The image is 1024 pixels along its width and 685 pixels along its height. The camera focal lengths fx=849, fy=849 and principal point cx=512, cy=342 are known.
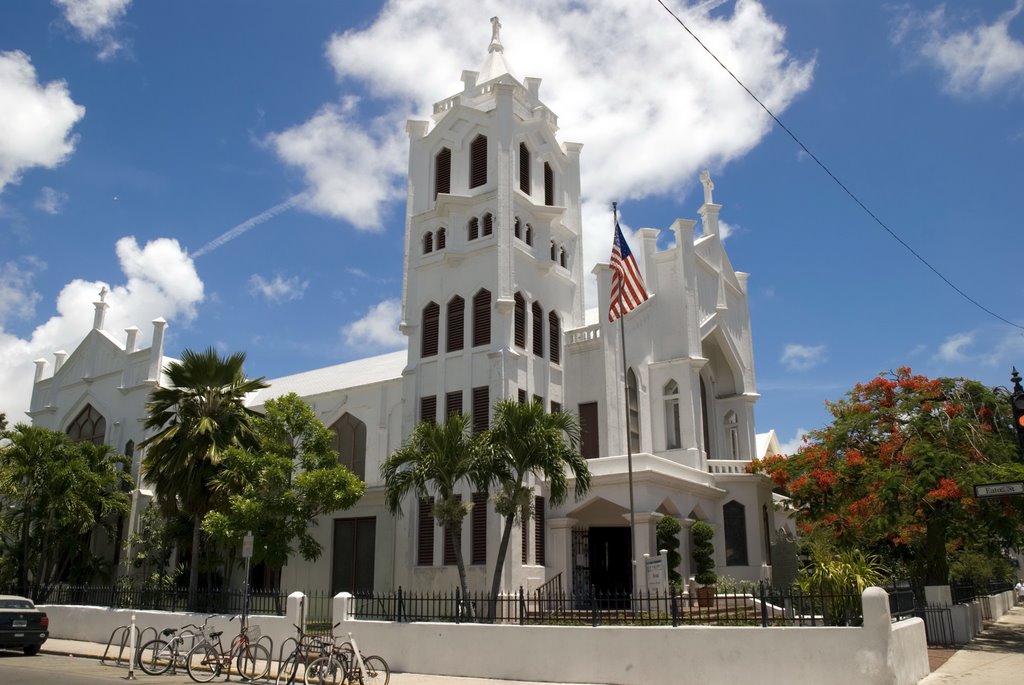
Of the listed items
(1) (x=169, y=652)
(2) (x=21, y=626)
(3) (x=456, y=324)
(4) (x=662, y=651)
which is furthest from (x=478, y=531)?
(2) (x=21, y=626)

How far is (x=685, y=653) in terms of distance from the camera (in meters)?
15.6

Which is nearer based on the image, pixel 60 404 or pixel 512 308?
pixel 512 308

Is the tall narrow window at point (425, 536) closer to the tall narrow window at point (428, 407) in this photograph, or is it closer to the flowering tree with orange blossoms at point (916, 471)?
the tall narrow window at point (428, 407)

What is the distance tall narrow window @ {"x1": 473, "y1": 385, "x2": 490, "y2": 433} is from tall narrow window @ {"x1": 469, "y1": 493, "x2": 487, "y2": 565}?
8.36 ft

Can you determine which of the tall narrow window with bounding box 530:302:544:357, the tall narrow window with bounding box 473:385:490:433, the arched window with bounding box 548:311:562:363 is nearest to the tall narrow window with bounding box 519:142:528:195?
the tall narrow window with bounding box 530:302:544:357

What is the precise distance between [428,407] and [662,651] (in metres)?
16.9

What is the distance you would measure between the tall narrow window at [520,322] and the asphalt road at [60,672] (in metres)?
16.0

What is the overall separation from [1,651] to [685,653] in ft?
61.3

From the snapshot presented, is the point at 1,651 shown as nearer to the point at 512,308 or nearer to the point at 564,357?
the point at 512,308

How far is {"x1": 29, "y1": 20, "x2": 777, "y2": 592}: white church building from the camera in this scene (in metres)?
28.4

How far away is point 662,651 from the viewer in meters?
15.8

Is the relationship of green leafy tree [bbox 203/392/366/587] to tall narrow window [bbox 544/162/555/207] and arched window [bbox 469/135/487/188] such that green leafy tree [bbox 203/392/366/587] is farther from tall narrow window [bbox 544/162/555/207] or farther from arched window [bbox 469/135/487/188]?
tall narrow window [bbox 544/162/555/207]

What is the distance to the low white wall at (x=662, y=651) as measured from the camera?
46.4 ft

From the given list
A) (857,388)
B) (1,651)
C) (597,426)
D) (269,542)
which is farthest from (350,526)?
(857,388)
